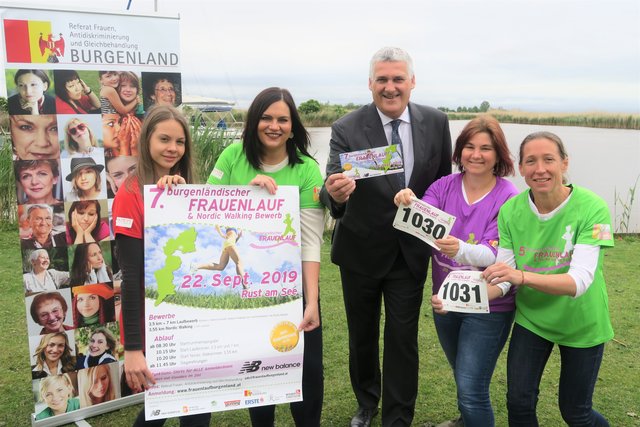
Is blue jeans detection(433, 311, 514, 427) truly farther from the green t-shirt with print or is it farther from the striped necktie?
the green t-shirt with print

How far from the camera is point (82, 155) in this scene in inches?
120

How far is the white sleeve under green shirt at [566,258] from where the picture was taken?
2.34m

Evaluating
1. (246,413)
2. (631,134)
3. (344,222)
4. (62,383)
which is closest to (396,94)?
(344,222)

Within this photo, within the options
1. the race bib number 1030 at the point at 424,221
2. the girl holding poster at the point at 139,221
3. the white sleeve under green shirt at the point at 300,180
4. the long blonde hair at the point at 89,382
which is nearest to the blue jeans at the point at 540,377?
the race bib number 1030 at the point at 424,221

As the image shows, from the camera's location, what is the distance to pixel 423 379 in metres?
4.05

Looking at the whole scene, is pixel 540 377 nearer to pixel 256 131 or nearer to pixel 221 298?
pixel 221 298

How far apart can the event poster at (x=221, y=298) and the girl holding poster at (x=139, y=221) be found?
0.05 metres

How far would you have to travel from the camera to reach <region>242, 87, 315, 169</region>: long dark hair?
2486 millimetres

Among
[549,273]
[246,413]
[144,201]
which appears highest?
[144,201]

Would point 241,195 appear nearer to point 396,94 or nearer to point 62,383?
point 396,94

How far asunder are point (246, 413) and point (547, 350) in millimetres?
1896

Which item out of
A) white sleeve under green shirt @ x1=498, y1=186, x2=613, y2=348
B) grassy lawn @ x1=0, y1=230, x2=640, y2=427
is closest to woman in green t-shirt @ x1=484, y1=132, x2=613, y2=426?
white sleeve under green shirt @ x1=498, y1=186, x2=613, y2=348

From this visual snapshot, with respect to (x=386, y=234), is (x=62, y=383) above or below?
below

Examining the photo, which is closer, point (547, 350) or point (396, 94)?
point (547, 350)
